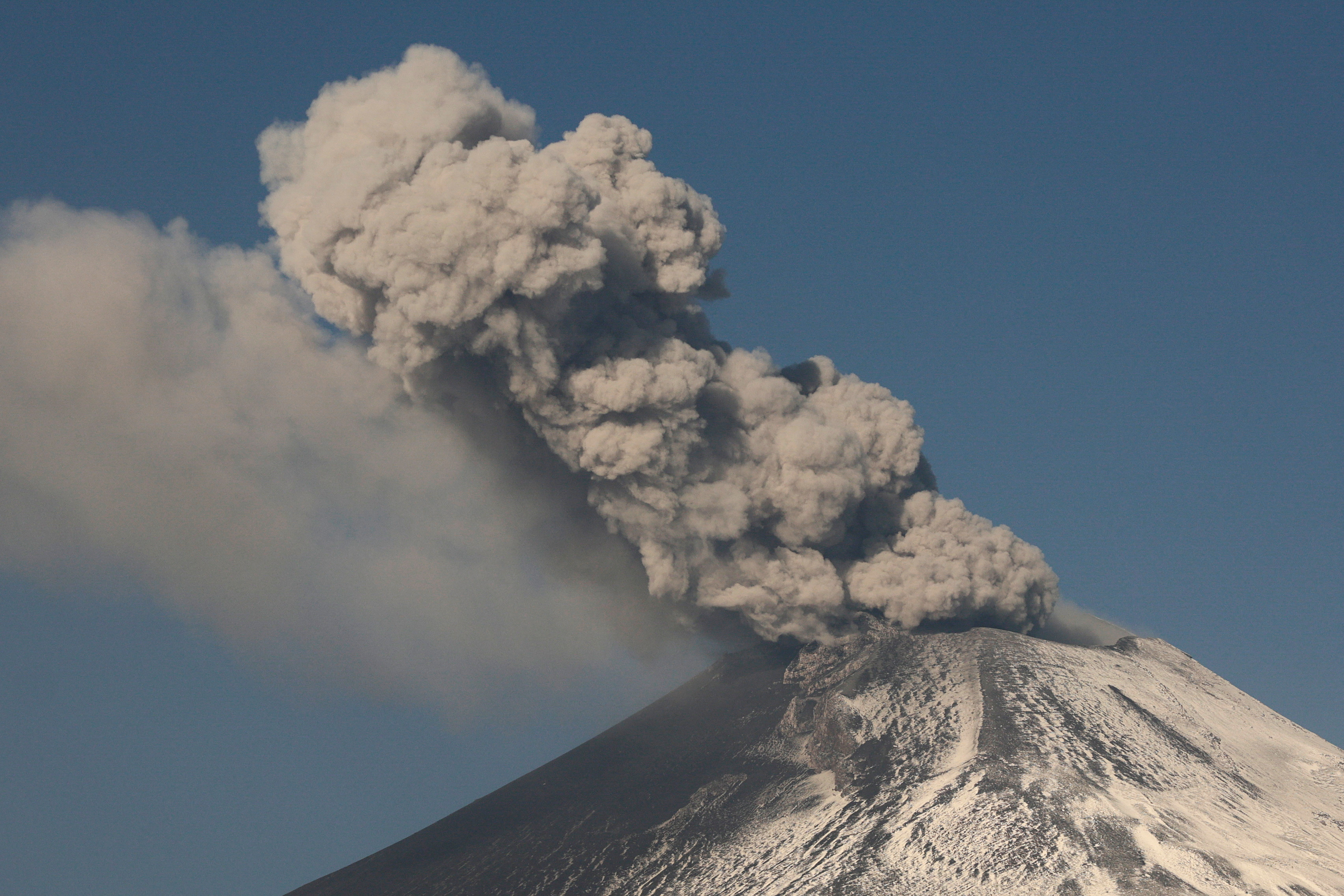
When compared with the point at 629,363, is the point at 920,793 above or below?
below

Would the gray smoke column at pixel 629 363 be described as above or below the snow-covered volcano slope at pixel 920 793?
above

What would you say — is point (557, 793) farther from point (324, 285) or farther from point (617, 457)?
point (324, 285)

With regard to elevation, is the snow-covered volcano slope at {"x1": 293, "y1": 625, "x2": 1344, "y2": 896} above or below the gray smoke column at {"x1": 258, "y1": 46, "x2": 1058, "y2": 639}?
below

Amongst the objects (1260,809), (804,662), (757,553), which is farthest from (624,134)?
(1260,809)
